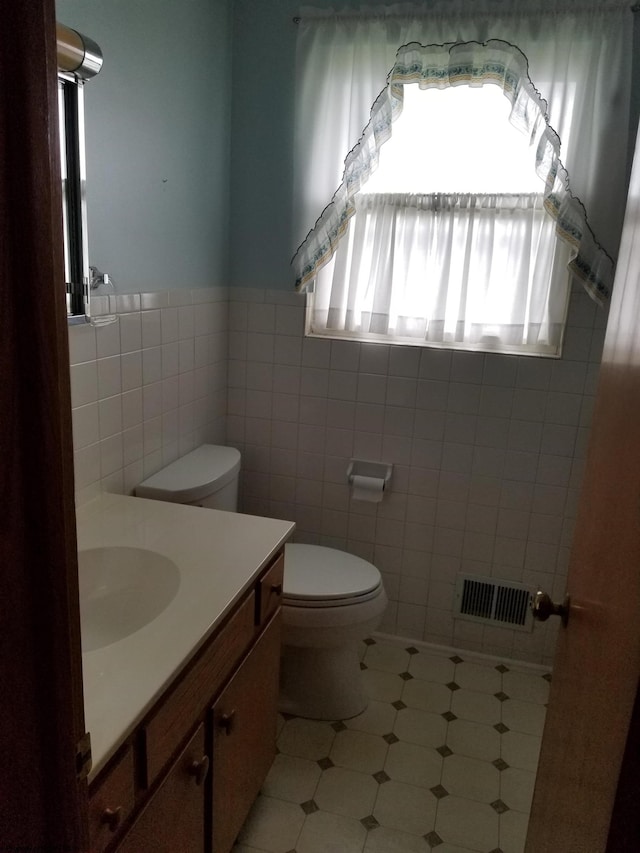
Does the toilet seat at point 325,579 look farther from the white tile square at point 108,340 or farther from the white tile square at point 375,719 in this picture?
the white tile square at point 108,340

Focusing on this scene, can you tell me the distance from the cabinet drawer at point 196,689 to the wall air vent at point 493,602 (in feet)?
4.18

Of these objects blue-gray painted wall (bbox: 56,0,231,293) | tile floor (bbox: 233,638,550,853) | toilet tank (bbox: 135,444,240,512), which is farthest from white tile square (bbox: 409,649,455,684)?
blue-gray painted wall (bbox: 56,0,231,293)

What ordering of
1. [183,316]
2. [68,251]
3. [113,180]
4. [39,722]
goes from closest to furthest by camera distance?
[39,722]
[68,251]
[113,180]
[183,316]

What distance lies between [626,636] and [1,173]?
662 millimetres

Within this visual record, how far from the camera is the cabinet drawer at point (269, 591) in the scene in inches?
57.5

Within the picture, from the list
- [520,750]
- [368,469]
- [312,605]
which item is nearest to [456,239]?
[368,469]

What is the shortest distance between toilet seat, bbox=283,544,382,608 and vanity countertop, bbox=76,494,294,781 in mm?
408

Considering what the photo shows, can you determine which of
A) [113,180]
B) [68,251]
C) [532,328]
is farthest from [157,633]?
[532,328]

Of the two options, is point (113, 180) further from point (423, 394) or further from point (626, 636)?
point (626, 636)

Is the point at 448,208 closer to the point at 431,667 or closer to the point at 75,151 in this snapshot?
the point at 75,151

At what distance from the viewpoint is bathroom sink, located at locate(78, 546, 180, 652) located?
1.31 metres

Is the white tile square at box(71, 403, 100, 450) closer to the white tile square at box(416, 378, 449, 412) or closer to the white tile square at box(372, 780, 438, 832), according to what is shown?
the white tile square at box(416, 378, 449, 412)

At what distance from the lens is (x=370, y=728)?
2.08 meters

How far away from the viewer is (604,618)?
28.2 inches
